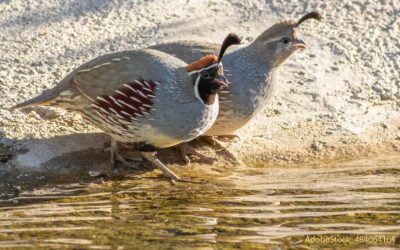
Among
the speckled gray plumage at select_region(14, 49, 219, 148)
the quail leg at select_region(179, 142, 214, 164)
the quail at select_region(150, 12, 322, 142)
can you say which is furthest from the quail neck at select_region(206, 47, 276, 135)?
the speckled gray plumage at select_region(14, 49, 219, 148)

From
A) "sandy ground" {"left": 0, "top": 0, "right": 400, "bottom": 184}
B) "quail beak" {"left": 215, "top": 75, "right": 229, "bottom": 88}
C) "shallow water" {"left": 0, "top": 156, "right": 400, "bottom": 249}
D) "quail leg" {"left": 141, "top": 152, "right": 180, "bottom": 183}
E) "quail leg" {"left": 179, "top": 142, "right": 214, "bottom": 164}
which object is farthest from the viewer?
"sandy ground" {"left": 0, "top": 0, "right": 400, "bottom": 184}

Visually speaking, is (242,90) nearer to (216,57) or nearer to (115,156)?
(216,57)

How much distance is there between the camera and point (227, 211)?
701cm

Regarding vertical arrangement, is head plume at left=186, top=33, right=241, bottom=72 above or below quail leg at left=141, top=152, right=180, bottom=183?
above

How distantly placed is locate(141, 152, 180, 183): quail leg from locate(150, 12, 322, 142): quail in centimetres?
54

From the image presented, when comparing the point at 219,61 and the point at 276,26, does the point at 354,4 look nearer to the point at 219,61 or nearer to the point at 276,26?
the point at 276,26

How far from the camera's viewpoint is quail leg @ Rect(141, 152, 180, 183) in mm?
7637

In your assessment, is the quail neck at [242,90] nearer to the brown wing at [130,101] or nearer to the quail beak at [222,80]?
the quail beak at [222,80]

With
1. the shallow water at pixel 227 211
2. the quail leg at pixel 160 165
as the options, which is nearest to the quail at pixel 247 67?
the shallow water at pixel 227 211

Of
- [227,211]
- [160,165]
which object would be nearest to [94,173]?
[160,165]

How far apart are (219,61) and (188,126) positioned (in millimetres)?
500

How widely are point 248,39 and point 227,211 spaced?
262 centimetres

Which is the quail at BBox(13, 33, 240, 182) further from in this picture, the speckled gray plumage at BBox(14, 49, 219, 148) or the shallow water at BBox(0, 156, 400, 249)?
the shallow water at BBox(0, 156, 400, 249)

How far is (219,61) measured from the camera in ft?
24.3
